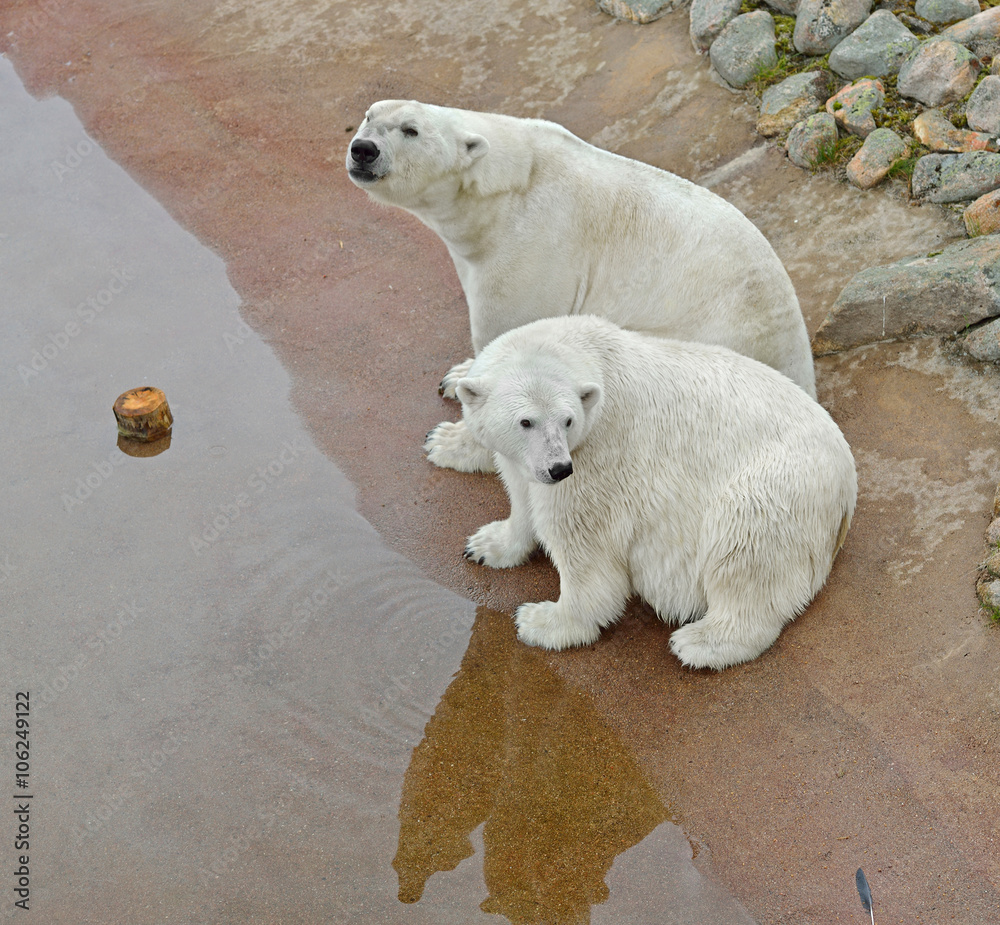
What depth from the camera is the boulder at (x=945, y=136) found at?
6.89 metres

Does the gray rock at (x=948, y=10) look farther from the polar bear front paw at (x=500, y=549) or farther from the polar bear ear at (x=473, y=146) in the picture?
the polar bear front paw at (x=500, y=549)

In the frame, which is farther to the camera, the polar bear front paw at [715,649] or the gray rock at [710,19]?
the gray rock at [710,19]

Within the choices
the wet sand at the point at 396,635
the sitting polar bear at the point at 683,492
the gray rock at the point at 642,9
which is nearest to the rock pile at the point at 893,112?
the wet sand at the point at 396,635

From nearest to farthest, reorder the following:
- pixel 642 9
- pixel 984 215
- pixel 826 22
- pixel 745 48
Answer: pixel 984 215
pixel 826 22
pixel 745 48
pixel 642 9

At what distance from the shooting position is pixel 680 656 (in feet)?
15.6

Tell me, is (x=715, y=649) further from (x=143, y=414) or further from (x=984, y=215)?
(x=143, y=414)

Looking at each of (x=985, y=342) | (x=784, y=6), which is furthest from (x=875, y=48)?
(x=985, y=342)

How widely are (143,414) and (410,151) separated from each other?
2381 millimetres

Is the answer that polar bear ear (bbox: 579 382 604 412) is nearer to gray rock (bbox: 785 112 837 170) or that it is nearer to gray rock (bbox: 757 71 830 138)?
gray rock (bbox: 785 112 837 170)

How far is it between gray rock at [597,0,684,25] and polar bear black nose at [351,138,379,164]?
5.15 metres

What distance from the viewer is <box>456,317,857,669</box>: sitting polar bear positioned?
4.63 meters

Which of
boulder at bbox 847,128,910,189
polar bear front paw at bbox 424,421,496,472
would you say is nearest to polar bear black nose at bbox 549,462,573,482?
polar bear front paw at bbox 424,421,496,472

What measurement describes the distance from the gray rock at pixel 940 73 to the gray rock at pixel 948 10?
2.23ft

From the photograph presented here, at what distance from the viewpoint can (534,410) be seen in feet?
14.0
